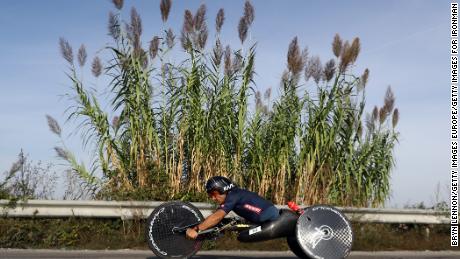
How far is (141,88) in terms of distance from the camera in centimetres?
1240

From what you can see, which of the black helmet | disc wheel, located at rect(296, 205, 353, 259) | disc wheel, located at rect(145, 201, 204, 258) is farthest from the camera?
disc wheel, located at rect(145, 201, 204, 258)

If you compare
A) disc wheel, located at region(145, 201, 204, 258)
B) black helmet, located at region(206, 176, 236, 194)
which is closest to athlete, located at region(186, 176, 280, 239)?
black helmet, located at region(206, 176, 236, 194)

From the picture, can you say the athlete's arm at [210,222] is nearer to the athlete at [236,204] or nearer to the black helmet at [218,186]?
the athlete at [236,204]

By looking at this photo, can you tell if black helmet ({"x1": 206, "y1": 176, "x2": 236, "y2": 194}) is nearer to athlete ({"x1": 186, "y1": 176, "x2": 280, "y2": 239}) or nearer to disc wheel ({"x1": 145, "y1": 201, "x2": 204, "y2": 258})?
athlete ({"x1": 186, "y1": 176, "x2": 280, "y2": 239})

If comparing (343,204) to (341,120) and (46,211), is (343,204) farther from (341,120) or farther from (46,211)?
(46,211)

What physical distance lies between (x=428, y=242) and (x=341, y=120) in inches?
113

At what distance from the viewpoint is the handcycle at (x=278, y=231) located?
293 inches

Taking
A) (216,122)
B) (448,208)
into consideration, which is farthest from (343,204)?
(216,122)

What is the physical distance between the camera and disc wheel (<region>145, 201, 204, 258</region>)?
311 inches

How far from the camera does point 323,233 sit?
750cm

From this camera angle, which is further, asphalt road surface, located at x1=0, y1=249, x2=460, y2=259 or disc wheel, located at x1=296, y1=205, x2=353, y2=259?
asphalt road surface, located at x1=0, y1=249, x2=460, y2=259

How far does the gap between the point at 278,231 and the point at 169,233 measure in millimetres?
1349

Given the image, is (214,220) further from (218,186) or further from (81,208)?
(81,208)

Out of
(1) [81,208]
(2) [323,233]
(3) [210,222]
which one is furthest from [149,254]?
(2) [323,233]
